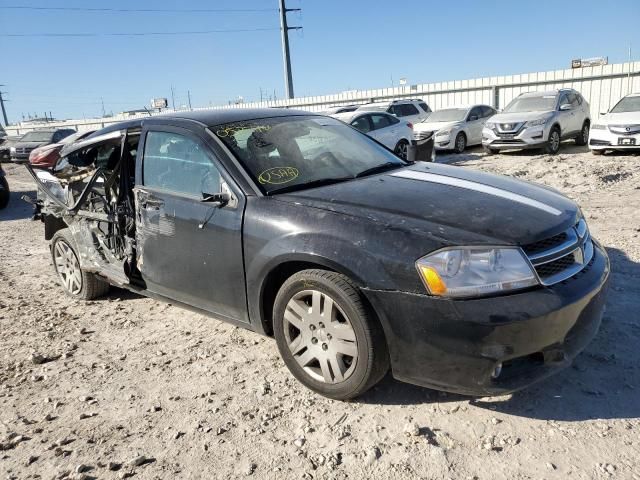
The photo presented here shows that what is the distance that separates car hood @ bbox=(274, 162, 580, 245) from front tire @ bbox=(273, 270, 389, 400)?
→ 0.42 meters

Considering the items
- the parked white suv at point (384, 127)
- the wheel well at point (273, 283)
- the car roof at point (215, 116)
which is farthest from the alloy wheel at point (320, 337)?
the parked white suv at point (384, 127)

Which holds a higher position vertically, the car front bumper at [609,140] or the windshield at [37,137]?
the windshield at [37,137]

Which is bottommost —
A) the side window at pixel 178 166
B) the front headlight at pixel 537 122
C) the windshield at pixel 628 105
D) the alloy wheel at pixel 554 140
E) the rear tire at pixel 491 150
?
the rear tire at pixel 491 150

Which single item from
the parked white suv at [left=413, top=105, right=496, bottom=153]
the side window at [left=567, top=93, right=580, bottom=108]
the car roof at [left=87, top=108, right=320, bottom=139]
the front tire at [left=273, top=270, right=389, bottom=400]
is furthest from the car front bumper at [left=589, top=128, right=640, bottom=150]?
the front tire at [left=273, top=270, right=389, bottom=400]

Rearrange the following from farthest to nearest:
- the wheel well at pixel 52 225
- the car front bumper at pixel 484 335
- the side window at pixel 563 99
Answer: the side window at pixel 563 99
the wheel well at pixel 52 225
the car front bumper at pixel 484 335

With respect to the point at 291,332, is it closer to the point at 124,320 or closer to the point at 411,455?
the point at 411,455

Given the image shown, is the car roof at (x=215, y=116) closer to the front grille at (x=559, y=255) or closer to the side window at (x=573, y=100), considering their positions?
the front grille at (x=559, y=255)

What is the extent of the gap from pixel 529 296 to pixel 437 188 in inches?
38.8

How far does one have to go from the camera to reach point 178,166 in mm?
3713

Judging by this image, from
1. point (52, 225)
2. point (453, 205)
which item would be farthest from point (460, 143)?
point (453, 205)

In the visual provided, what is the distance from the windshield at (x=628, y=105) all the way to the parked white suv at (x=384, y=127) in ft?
16.1

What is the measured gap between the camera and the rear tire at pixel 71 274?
4895mm

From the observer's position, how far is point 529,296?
252cm

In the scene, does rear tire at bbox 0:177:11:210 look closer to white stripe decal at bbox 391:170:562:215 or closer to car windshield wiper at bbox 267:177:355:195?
car windshield wiper at bbox 267:177:355:195
